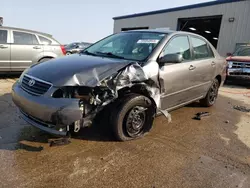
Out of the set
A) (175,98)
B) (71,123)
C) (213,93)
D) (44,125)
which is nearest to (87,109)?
(71,123)

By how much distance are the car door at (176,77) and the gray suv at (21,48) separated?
15.1 ft

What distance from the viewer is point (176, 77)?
12.2ft

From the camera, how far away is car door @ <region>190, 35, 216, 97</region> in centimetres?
431

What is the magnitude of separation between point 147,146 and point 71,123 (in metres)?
1.18

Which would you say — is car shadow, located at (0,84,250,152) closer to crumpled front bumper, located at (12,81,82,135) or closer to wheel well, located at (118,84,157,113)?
wheel well, located at (118,84,157,113)

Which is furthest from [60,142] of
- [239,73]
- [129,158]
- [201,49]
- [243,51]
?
[243,51]

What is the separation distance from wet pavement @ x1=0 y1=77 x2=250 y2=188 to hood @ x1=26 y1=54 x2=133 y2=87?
29.4 inches

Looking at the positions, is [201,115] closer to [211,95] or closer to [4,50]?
[211,95]

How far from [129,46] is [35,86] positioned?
1.74 m

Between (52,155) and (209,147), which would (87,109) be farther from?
(209,147)

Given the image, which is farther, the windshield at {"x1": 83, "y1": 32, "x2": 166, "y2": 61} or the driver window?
the driver window

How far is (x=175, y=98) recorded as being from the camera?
389cm

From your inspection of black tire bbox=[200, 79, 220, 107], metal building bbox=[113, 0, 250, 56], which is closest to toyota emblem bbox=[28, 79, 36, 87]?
black tire bbox=[200, 79, 220, 107]

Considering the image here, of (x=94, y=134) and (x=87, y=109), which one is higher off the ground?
(x=87, y=109)
